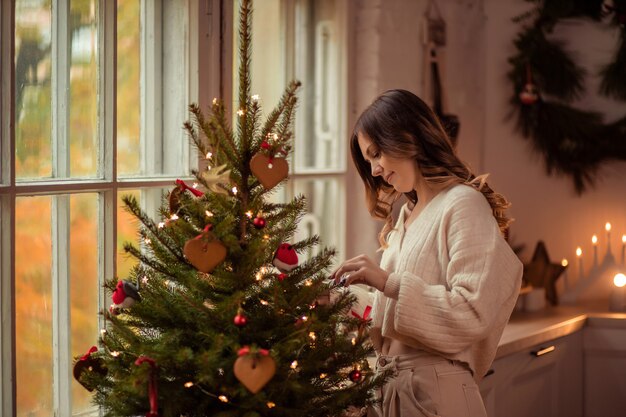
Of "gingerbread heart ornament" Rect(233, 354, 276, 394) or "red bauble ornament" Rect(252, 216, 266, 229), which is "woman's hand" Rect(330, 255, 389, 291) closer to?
"red bauble ornament" Rect(252, 216, 266, 229)

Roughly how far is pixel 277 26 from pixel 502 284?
1.12 m

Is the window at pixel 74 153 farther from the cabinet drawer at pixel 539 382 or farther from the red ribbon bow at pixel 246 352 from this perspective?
the cabinet drawer at pixel 539 382

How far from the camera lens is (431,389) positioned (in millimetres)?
1955

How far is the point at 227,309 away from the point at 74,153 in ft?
2.15

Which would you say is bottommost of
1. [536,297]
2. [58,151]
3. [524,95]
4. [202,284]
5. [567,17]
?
[536,297]

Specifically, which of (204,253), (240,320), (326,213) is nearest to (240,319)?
(240,320)

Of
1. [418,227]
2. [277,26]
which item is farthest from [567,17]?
[418,227]

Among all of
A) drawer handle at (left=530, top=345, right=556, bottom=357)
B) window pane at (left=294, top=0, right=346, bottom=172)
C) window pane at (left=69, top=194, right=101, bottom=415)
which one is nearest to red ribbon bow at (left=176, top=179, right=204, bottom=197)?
window pane at (left=69, top=194, right=101, bottom=415)

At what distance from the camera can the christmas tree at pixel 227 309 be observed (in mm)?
1504

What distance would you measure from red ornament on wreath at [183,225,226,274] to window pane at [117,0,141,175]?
2.22 feet

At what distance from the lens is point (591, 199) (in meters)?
3.62

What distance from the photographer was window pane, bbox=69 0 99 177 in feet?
6.41

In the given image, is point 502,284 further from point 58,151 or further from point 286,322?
point 58,151

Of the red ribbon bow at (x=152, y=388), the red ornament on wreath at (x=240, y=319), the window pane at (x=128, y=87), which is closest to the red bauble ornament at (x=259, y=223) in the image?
the red ornament on wreath at (x=240, y=319)
